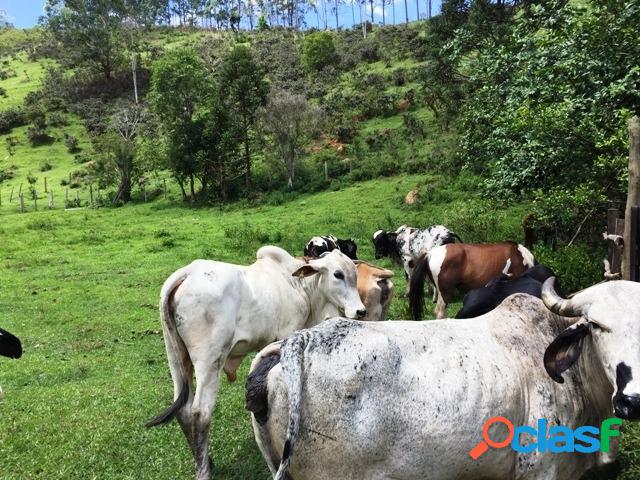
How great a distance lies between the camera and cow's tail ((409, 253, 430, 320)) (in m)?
8.43

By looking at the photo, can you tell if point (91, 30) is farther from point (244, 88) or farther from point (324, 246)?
point (324, 246)

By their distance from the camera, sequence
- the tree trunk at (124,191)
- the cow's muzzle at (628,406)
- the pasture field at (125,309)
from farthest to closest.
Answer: the tree trunk at (124,191)
the pasture field at (125,309)
the cow's muzzle at (628,406)

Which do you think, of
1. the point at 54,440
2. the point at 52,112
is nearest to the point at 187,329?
the point at 54,440

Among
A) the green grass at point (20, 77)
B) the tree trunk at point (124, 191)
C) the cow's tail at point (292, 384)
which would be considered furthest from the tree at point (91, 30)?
the cow's tail at point (292, 384)

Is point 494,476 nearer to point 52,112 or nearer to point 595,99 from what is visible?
point 595,99

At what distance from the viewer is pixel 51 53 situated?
222 ft

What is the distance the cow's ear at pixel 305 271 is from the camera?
17.8 feet

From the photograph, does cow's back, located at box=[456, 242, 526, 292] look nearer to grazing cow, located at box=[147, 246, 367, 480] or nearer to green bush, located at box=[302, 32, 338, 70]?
grazing cow, located at box=[147, 246, 367, 480]

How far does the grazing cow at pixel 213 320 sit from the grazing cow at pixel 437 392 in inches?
72.2

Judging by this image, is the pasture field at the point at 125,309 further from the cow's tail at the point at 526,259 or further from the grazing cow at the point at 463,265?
the cow's tail at the point at 526,259

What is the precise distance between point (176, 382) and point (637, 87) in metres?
7.01

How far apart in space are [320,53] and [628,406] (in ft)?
167

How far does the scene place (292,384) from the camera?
2.70 meters

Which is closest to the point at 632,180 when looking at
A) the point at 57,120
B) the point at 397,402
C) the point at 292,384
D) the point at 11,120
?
the point at 397,402
